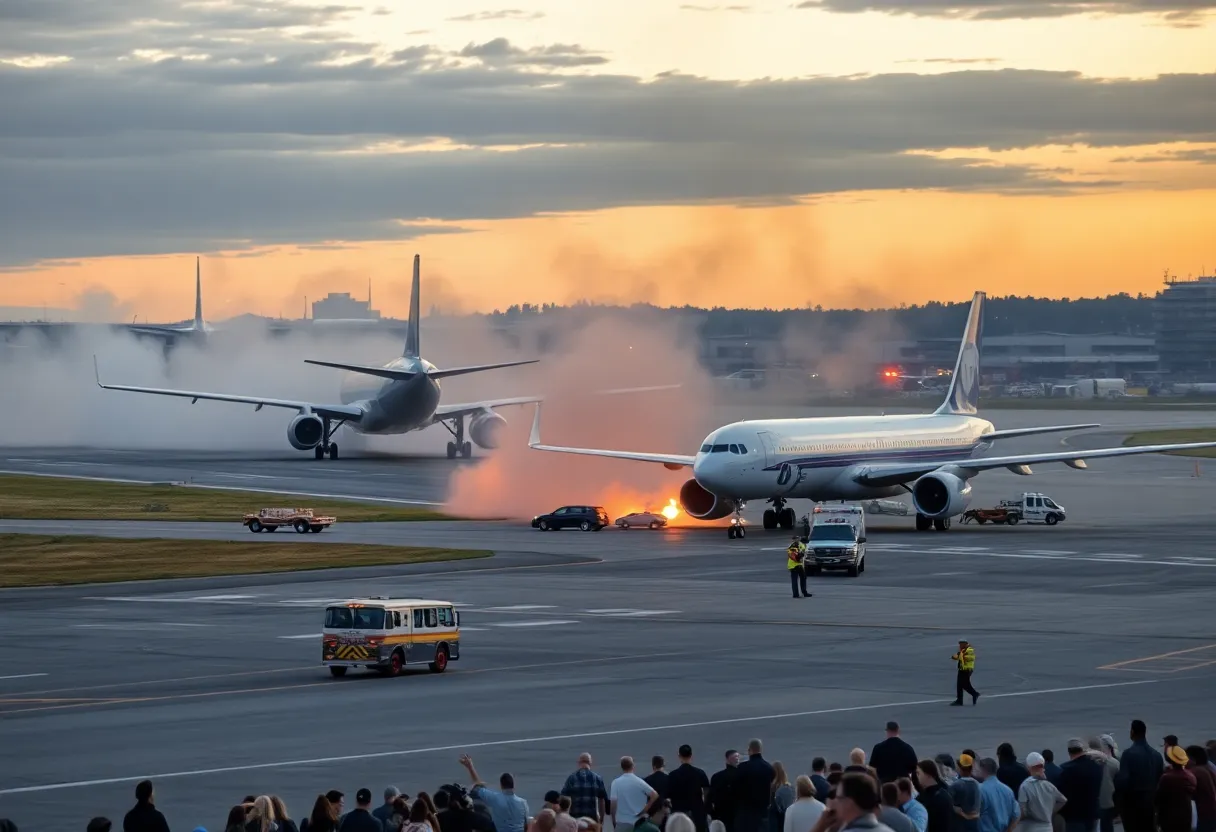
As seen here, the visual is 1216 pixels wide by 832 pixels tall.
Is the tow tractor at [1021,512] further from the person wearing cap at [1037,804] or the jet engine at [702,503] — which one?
the person wearing cap at [1037,804]

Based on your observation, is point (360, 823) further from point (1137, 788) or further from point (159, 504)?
point (159, 504)

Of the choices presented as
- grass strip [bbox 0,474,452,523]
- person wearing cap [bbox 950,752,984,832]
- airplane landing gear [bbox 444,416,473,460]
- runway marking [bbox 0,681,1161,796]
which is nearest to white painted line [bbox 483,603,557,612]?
runway marking [bbox 0,681,1161,796]

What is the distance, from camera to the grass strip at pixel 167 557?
207ft

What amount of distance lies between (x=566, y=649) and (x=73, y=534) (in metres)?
41.9

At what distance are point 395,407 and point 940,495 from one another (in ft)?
184

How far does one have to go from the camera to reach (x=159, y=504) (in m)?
94.2

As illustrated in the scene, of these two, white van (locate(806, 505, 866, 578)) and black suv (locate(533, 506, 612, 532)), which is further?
black suv (locate(533, 506, 612, 532))

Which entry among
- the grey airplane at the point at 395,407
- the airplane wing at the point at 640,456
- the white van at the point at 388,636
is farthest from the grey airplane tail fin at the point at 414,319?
the white van at the point at 388,636

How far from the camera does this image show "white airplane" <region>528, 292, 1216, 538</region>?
7581cm

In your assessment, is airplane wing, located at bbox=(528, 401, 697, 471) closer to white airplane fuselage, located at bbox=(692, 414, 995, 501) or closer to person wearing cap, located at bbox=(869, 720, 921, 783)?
white airplane fuselage, located at bbox=(692, 414, 995, 501)

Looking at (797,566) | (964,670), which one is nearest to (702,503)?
(797,566)

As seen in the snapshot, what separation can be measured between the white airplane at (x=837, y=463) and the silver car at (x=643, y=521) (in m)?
2.77

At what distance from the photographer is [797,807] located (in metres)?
16.8

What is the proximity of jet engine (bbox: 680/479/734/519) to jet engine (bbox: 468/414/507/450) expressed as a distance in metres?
50.8
